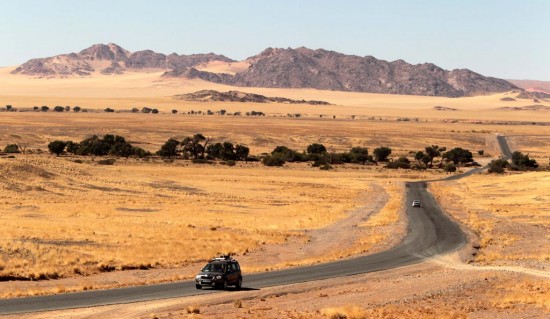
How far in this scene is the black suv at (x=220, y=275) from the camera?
123 feet

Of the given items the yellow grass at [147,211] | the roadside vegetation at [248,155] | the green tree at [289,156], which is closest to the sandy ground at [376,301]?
the yellow grass at [147,211]

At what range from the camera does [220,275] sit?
37.6m

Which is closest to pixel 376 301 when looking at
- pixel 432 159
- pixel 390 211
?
pixel 390 211

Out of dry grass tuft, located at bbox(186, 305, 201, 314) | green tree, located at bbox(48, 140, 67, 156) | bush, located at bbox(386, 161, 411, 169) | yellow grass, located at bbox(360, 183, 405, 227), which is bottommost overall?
bush, located at bbox(386, 161, 411, 169)

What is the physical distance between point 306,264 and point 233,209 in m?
35.2

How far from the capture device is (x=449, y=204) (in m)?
93.1

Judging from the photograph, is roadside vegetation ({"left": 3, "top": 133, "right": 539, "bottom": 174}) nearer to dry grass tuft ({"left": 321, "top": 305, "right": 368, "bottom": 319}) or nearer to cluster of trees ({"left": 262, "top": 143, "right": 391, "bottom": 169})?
cluster of trees ({"left": 262, "top": 143, "right": 391, "bottom": 169})

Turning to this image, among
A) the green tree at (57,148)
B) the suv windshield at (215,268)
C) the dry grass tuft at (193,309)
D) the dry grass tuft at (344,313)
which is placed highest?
the suv windshield at (215,268)

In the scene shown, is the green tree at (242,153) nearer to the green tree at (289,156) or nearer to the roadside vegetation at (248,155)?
the roadside vegetation at (248,155)

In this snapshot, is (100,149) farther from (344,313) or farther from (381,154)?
(344,313)

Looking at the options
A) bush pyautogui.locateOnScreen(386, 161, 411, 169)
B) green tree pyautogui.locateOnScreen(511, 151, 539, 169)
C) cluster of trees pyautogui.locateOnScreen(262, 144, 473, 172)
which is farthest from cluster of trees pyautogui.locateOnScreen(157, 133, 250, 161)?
green tree pyautogui.locateOnScreen(511, 151, 539, 169)

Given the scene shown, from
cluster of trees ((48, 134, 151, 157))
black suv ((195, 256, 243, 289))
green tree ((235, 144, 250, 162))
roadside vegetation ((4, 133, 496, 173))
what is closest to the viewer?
black suv ((195, 256, 243, 289))

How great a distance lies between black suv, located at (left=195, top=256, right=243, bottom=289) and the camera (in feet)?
123

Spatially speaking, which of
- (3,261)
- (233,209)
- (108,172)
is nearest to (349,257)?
(3,261)
